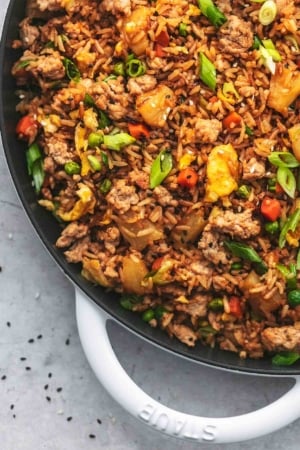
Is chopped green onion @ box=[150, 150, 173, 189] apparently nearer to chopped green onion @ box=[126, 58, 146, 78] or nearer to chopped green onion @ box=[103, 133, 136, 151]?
chopped green onion @ box=[103, 133, 136, 151]

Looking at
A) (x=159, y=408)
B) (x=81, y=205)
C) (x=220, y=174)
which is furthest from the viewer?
(x=159, y=408)

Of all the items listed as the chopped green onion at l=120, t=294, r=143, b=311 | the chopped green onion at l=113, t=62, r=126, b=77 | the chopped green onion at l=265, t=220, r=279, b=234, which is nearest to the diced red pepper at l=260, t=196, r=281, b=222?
the chopped green onion at l=265, t=220, r=279, b=234

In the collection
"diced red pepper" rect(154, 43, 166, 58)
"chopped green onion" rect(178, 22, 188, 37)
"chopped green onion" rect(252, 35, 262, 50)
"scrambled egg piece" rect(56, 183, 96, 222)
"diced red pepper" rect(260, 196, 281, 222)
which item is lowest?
"diced red pepper" rect(260, 196, 281, 222)

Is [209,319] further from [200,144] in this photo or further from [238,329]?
[200,144]

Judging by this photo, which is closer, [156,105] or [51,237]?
[156,105]

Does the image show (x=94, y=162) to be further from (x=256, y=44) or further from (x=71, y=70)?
(x=256, y=44)

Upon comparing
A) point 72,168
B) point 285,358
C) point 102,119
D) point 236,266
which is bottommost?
point 285,358

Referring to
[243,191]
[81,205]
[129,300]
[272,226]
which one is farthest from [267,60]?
[129,300]

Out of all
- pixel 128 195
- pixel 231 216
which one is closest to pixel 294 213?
pixel 231 216
